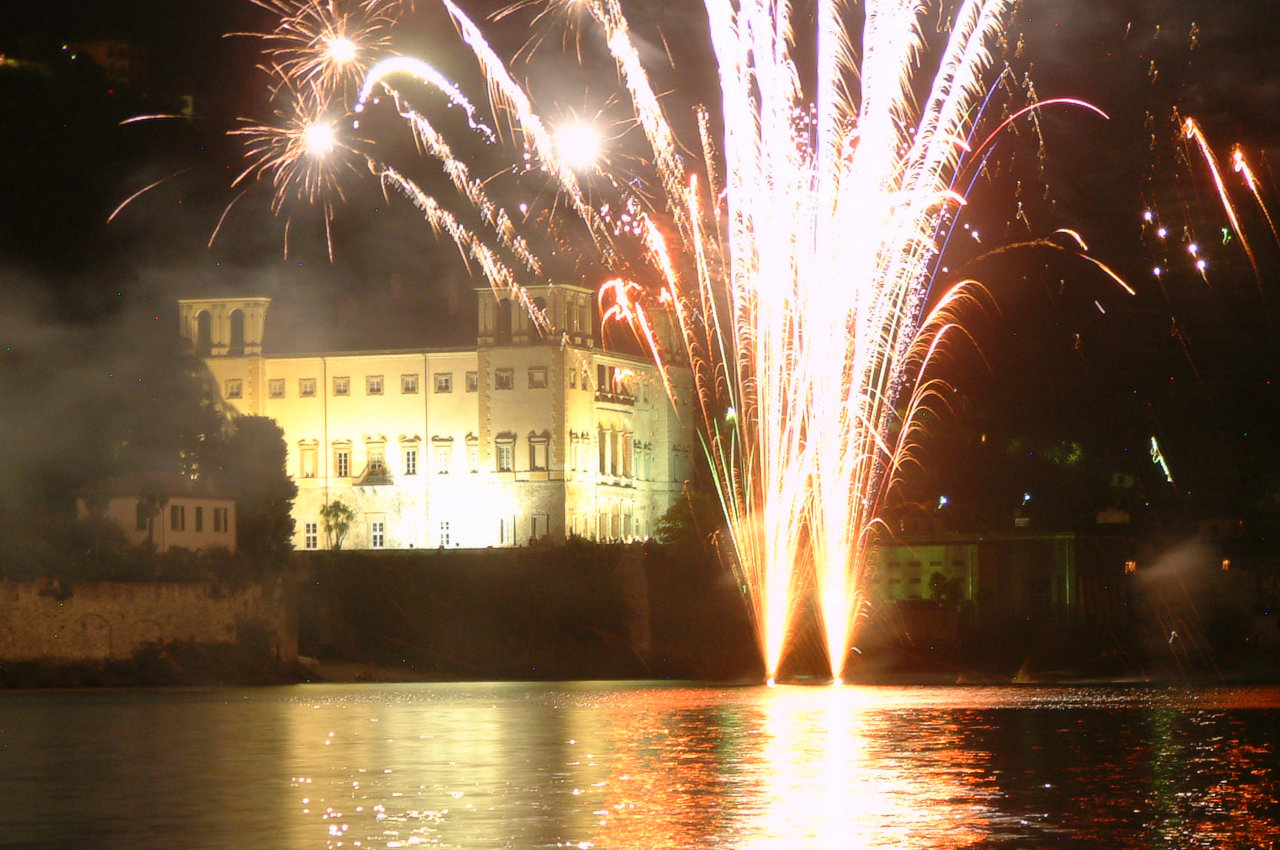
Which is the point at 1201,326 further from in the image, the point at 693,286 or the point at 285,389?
the point at 285,389

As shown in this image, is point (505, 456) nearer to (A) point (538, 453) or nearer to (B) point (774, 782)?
(A) point (538, 453)

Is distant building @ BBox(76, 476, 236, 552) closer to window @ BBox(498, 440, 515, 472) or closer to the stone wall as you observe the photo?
the stone wall

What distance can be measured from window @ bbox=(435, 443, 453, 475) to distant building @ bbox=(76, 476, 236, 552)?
3152 cm

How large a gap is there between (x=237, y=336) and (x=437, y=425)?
36.1 feet

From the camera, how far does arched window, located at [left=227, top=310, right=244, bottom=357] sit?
3895 inches

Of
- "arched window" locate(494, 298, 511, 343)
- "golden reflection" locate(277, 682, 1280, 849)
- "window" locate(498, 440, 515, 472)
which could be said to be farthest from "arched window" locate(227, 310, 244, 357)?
"golden reflection" locate(277, 682, 1280, 849)

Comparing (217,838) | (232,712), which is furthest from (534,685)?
(217,838)

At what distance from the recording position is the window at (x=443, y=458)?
99.9m

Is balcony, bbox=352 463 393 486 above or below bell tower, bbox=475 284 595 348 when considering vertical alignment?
below

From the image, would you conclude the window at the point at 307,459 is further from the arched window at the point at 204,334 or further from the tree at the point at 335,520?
the arched window at the point at 204,334

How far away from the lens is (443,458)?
9994cm

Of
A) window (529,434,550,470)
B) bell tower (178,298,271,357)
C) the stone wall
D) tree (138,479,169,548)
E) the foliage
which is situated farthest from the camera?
bell tower (178,298,271,357)

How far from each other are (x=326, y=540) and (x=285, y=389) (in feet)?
26.2

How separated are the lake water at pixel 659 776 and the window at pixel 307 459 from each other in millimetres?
64378
